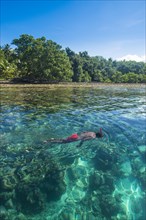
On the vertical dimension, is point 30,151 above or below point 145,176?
above

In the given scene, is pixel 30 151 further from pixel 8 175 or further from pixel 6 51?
pixel 6 51

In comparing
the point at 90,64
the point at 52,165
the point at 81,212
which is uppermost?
the point at 90,64

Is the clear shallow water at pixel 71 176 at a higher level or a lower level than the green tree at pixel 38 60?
lower

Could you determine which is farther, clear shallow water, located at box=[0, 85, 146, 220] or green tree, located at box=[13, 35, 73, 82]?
green tree, located at box=[13, 35, 73, 82]

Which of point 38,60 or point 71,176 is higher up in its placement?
point 38,60

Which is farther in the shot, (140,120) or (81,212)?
(140,120)

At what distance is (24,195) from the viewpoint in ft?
14.8

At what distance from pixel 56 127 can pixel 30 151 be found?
309 centimetres

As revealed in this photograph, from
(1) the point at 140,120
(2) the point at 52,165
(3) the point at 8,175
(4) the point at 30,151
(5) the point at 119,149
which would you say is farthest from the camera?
(1) the point at 140,120

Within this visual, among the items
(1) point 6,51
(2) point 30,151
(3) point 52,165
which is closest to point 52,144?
(2) point 30,151

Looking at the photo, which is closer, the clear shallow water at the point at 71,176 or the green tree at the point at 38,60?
the clear shallow water at the point at 71,176

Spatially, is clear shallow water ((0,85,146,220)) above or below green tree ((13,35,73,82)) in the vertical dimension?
below

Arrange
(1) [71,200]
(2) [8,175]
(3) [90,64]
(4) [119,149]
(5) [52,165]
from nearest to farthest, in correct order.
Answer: (1) [71,200], (2) [8,175], (5) [52,165], (4) [119,149], (3) [90,64]

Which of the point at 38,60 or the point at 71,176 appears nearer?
the point at 71,176
